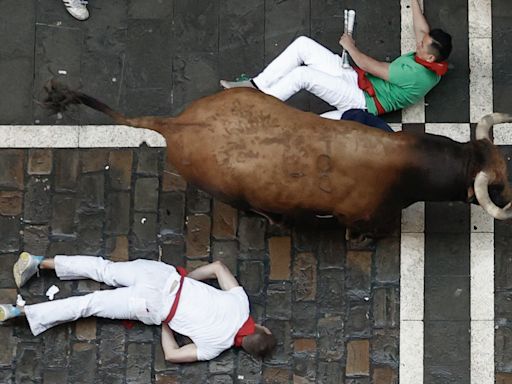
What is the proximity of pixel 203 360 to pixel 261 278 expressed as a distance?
87 cm

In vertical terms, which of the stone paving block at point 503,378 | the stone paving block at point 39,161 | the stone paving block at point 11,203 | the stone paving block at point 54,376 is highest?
the stone paving block at point 39,161

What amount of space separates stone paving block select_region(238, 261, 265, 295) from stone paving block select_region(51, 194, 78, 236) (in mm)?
1550

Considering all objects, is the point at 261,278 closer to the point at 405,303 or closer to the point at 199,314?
the point at 199,314

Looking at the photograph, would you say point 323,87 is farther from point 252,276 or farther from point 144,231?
point 144,231

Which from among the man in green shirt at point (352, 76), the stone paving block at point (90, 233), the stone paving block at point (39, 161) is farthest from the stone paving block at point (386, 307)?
the stone paving block at point (39, 161)

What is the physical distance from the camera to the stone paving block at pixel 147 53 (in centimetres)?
824

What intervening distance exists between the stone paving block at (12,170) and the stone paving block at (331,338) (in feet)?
9.75

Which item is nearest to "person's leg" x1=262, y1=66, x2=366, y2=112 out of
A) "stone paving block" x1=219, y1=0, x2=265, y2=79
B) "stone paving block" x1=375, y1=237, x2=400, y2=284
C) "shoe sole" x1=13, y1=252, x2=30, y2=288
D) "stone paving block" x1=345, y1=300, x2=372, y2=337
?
"stone paving block" x1=219, y1=0, x2=265, y2=79

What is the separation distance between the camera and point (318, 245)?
7.94 meters

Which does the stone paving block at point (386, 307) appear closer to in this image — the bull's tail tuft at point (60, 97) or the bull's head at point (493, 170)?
the bull's head at point (493, 170)

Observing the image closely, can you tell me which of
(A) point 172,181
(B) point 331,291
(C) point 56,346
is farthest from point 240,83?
(C) point 56,346

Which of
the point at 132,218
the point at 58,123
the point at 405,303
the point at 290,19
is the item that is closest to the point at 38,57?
the point at 58,123

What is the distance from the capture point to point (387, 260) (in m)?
7.91

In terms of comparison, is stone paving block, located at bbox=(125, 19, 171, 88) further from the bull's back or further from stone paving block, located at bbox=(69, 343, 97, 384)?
stone paving block, located at bbox=(69, 343, 97, 384)
